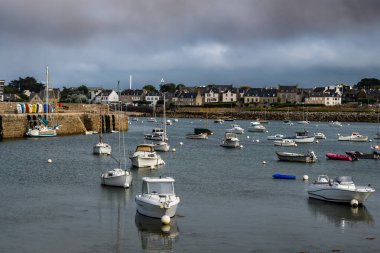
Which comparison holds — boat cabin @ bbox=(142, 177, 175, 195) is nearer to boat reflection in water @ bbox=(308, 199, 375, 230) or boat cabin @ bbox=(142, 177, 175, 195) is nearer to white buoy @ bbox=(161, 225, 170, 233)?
white buoy @ bbox=(161, 225, 170, 233)

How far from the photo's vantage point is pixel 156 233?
2716 cm

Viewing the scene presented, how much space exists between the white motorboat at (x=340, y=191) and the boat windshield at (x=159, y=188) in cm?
982

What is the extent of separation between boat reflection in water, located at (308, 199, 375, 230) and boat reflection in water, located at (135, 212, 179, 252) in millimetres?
7972

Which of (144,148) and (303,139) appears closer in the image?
(144,148)

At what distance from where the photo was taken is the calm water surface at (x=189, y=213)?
1009 inches

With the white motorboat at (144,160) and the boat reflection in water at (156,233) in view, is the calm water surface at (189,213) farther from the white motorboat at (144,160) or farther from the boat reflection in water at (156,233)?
the white motorboat at (144,160)

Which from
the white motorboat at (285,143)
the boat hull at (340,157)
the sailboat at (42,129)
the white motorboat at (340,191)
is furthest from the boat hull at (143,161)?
the sailboat at (42,129)

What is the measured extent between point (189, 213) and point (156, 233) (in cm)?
435

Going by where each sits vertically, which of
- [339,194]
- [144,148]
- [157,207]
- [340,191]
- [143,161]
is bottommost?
[339,194]

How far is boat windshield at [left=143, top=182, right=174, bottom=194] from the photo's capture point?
1177 inches

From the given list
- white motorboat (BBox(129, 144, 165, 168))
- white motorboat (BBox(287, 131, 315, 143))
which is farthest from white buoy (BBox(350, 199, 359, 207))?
white motorboat (BBox(287, 131, 315, 143))

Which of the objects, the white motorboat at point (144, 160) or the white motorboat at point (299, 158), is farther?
the white motorboat at point (299, 158)

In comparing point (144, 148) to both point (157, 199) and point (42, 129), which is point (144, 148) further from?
point (42, 129)

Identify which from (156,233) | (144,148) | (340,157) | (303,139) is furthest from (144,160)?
(303,139)
